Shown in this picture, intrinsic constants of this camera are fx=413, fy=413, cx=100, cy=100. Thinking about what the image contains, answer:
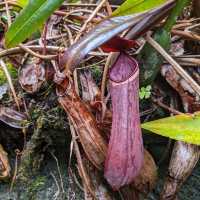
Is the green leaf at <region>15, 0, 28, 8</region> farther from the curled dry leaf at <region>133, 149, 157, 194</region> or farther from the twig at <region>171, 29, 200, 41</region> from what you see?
the curled dry leaf at <region>133, 149, 157, 194</region>

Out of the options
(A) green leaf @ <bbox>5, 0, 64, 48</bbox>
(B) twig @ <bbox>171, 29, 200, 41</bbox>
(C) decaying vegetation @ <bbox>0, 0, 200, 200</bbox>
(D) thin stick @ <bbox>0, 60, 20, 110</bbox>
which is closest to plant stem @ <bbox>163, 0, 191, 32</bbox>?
(C) decaying vegetation @ <bbox>0, 0, 200, 200</bbox>

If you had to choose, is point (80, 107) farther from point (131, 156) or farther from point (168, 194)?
point (168, 194)

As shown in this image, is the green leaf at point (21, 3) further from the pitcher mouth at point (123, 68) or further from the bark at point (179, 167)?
the bark at point (179, 167)

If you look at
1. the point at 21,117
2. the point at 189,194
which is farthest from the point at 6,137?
the point at 189,194

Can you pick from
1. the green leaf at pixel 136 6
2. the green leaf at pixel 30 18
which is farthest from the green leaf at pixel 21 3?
the green leaf at pixel 136 6

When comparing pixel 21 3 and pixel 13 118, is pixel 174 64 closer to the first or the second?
pixel 13 118

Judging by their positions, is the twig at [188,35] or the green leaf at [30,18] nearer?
the green leaf at [30,18]

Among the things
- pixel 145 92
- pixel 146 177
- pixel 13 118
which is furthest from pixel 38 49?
pixel 146 177
